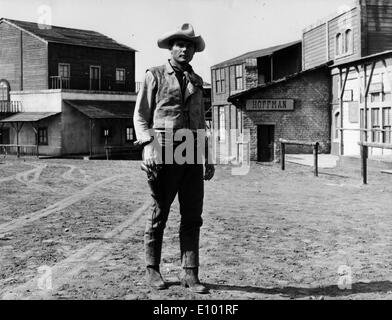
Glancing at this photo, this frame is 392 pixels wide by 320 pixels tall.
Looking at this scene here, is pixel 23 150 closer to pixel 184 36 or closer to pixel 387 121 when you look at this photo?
pixel 387 121

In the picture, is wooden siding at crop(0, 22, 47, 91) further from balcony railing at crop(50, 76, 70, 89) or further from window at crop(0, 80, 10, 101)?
balcony railing at crop(50, 76, 70, 89)

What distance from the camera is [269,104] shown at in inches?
957

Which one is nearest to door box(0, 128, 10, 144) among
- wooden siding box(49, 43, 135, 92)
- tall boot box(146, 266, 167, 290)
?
wooden siding box(49, 43, 135, 92)

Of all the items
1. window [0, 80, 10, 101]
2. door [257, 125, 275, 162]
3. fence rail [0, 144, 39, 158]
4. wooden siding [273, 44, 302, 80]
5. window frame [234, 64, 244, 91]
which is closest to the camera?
door [257, 125, 275, 162]

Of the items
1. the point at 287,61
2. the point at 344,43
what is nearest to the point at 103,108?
the point at 287,61

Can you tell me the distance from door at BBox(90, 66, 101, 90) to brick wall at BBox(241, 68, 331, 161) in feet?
54.3

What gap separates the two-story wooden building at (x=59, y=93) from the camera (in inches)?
1326

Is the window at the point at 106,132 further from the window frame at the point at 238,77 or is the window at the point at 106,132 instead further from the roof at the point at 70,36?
the window frame at the point at 238,77

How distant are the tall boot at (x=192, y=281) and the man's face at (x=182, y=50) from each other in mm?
1781

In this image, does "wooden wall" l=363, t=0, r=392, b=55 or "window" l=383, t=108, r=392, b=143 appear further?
"wooden wall" l=363, t=0, r=392, b=55

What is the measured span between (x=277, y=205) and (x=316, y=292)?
5.94m

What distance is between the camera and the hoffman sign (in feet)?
79.2

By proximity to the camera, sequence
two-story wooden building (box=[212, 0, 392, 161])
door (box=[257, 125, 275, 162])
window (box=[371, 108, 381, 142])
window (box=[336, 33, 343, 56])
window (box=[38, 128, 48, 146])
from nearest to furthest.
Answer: window (box=[371, 108, 381, 142]) < two-story wooden building (box=[212, 0, 392, 161]) < window (box=[336, 33, 343, 56]) < door (box=[257, 125, 275, 162]) < window (box=[38, 128, 48, 146])
